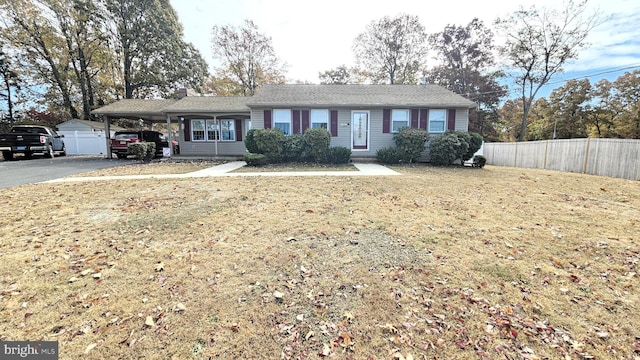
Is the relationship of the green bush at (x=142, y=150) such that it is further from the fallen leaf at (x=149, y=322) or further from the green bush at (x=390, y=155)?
the fallen leaf at (x=149, y=322)

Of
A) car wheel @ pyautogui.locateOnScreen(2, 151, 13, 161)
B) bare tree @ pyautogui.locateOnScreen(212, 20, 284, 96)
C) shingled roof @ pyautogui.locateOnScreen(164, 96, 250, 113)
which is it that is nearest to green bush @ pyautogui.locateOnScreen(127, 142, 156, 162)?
shingled roof @ pyautogui.locateOnScreen(164, 96, 250, 113)

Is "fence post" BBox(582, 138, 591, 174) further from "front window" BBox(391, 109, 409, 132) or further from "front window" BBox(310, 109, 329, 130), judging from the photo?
"front window" BBox(310, 109, 329, 130)

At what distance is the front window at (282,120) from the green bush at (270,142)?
4.61 feet

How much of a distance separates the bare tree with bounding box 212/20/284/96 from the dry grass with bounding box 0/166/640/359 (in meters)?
27.0

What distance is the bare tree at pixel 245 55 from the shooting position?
29.0 metres

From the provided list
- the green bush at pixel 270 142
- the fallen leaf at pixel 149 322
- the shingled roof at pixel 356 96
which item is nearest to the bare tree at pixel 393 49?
the shingled roof at pixel 356 96

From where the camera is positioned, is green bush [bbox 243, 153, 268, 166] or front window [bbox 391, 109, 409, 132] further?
front window [bbox 391, 109, 409, 132]

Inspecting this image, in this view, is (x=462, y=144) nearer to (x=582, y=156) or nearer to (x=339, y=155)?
(x=582, y=156)

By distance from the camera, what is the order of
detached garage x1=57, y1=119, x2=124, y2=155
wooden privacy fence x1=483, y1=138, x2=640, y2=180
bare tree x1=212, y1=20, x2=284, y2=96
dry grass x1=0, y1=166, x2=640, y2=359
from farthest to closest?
bare tree x1=212, y1=20, x2=284, y2=96
detached garage x1=57, y1=119, x2=124, y2=155
wooden privacy fence x1=483, y1=138, x2=640, y2=180
dry grass x1=0, y1=166, x2=640, y2=359

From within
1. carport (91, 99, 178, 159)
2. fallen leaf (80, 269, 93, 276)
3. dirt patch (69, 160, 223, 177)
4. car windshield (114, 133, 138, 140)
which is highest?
carport (91, 99, 178, 159)

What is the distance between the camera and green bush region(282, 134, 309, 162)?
42.9 ft

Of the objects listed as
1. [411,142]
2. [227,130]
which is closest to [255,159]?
[227,130]

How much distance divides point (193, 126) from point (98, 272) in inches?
609

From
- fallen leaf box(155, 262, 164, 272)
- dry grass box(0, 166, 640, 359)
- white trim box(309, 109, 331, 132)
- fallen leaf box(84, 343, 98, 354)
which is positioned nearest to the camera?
fallen leaf box(84, 343, 98, 354)
